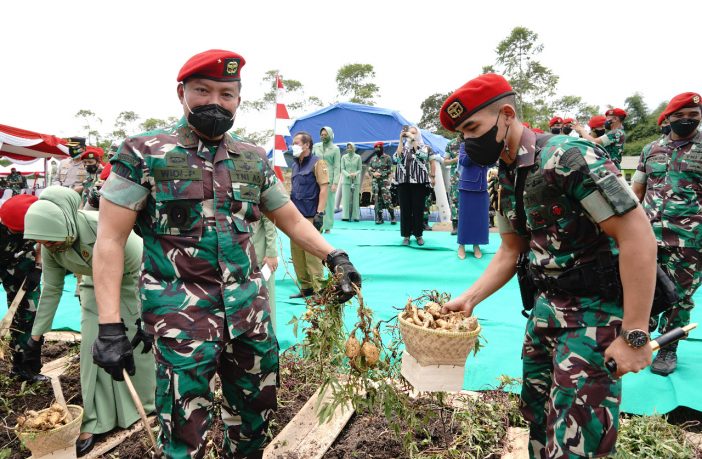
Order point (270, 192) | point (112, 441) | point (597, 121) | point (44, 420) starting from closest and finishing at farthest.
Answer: point (270, 192)
point (44, 420)
point (112, 441)
point (597, 121)

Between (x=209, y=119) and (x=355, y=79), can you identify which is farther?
(x=355, y=79)

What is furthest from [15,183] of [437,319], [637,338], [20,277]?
[637,338]

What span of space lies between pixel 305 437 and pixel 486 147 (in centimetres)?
199

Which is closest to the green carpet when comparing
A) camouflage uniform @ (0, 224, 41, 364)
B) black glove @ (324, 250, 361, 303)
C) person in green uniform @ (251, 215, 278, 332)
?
person in green uniform @ (251, 215, 278, 332)

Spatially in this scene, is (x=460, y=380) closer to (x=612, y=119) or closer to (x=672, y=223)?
(x=672, y=223)

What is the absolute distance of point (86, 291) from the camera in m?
2.95

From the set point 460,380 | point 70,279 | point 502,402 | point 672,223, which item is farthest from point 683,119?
point 70,279

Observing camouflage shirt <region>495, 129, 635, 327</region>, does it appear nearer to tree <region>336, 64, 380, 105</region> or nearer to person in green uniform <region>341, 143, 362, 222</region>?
person in green uniform <region>341, 143, 362, 222</region>

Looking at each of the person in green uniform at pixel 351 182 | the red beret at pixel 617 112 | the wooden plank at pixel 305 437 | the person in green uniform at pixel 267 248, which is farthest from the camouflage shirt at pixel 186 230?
the person in green uniform at pixel 351 182

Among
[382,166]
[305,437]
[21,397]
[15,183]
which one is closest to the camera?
[305,437]

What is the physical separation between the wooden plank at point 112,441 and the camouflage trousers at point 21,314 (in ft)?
4.67

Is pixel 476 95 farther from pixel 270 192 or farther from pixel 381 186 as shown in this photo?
pixel 381 186

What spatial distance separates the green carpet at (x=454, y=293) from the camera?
3207 mm

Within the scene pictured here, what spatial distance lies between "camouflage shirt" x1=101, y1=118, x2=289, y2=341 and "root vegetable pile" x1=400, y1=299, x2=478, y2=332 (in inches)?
28.1
